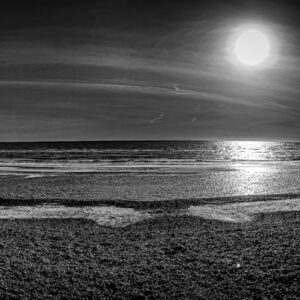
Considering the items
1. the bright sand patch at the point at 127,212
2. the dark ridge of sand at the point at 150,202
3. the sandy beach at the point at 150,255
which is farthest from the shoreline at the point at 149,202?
the sandy beach at the point at 150,255

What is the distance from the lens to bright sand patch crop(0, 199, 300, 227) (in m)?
14.0

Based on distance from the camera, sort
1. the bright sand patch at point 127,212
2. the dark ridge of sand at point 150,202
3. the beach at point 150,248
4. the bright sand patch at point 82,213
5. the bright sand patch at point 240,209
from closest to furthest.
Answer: the beach at point 150,248 → the bright sand patch at point 82,213 → the bright sand patch at point 127,212 → the bright sand patch at point 240,209 → the dark ridge of sand at point 150,202

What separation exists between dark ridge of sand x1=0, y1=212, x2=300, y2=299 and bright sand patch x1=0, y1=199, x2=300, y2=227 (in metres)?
1.12

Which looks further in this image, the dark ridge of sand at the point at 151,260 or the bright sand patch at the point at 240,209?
the bright sand patch at the point at 240,209

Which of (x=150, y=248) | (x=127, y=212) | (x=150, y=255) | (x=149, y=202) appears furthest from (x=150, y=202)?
(x=150, y=255)

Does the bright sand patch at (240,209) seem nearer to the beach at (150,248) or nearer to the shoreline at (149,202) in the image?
the beach at (150,248)

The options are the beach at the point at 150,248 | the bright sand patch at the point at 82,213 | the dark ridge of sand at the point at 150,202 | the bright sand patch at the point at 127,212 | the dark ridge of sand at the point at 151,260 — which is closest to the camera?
the dark ridge of sand at the point at 151,260

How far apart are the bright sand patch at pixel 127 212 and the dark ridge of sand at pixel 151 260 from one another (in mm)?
1122

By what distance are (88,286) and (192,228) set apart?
18.0 feet

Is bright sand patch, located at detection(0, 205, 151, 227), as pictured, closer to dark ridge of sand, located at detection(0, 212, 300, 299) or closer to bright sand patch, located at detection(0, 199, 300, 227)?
bright sand patch, located at detection(0, 199, 300, 227)

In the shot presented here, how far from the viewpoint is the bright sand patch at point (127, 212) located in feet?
45.9

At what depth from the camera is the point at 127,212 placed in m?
15.4

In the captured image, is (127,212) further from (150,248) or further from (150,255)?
(150,255)

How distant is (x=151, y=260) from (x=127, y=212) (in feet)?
21.3
